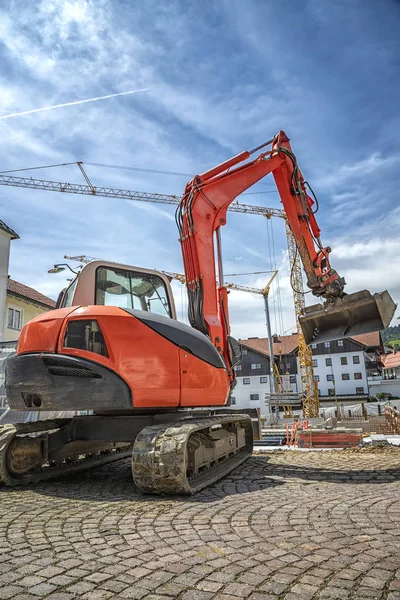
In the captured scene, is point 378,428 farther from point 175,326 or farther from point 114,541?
point 114,541

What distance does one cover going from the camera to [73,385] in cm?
552

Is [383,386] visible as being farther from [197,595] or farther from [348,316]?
[197,595]

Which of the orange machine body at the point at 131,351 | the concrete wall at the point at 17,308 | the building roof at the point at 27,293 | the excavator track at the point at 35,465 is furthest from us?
the building roof at the point at 27,293

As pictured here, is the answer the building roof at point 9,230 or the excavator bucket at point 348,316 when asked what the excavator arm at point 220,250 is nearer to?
the excavator bucket at point 348,316

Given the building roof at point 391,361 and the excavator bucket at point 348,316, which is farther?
the building roof at point 391,361

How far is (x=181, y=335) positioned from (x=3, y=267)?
22.2 metres

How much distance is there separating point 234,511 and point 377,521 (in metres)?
1.32

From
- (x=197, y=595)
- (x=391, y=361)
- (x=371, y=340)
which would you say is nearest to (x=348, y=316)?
(x=197, y=595)

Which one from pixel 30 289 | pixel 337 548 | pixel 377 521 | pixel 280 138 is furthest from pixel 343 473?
pixel 30 289

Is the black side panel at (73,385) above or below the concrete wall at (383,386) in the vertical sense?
below

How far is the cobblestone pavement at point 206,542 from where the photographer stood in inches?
103

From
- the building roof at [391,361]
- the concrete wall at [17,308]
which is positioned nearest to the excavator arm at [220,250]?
the concrete wall at [17,308]

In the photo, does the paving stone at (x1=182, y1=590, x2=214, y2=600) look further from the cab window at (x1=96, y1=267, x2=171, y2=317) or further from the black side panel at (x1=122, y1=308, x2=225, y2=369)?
the cab window at (x1=96, y1=267, x2=171, y2=317)

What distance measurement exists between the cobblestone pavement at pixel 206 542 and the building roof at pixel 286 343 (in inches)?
2471
